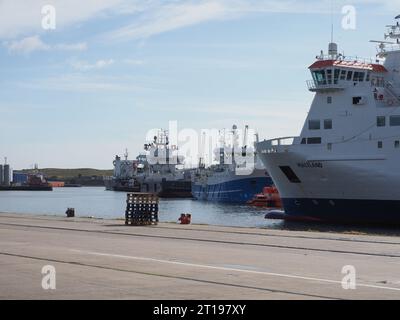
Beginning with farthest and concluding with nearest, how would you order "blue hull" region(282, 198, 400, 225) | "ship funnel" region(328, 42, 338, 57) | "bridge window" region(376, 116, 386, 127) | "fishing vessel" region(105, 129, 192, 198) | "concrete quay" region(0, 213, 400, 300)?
"fishing vessel" region(105, 129, 192, 198) → "ship funnel" region(328, 42, 338, 57) → "bridge window" region(376, 116, 386, 127) → "blue hull" region(282, 198, 400, 225) → "concrete quay" region(0, 213, 400, 300)

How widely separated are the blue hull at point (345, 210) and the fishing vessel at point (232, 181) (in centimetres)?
5575

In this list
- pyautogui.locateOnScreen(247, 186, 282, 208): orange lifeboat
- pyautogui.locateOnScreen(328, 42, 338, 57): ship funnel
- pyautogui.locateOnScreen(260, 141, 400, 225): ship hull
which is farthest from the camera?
pyautogui.locateOnScreen(247, 186, 282, 208): orange lifeboat

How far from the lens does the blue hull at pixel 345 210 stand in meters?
48.7

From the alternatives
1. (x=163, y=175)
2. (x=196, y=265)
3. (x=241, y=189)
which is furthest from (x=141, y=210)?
(x=163, y=175)

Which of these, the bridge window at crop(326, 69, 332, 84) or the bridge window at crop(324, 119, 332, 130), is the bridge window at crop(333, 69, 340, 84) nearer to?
the bridge window at crop(326, 69, 332, 84)

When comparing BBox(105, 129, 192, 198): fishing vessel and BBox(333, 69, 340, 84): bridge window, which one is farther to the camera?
BBox(105, 129, 192, 198): fishing vessel

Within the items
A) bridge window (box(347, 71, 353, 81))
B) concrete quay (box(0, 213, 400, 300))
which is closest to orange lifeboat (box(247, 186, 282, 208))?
bridge window (box(347, 71, 353, 81))

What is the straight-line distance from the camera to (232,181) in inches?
4486

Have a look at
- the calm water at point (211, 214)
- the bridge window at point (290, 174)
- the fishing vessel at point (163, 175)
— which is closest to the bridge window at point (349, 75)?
the bridge window at point (290, 174)

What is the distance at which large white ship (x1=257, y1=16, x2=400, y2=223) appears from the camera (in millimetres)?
48812

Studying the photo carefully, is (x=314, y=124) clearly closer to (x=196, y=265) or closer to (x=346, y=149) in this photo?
(x=346, y=149)

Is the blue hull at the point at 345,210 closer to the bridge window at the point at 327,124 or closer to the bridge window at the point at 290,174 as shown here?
the bridge window at the point at 290,174

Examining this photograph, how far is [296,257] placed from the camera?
18656 millimetres
